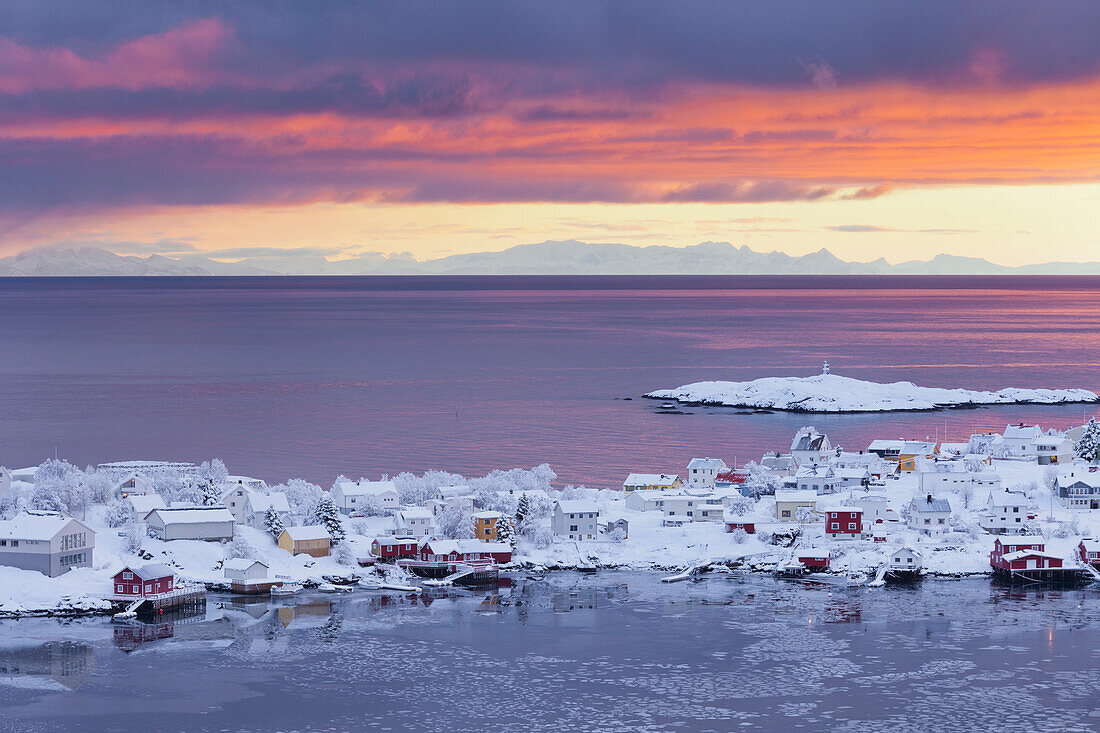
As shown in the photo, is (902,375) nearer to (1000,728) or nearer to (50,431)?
(50,431)

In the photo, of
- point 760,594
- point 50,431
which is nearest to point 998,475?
point 760,594

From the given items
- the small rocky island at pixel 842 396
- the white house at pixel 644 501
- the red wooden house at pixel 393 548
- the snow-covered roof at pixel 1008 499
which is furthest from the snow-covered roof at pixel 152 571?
the small rocky island at pixel 842 396

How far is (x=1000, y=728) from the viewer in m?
37.1

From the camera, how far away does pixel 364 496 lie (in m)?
65.2

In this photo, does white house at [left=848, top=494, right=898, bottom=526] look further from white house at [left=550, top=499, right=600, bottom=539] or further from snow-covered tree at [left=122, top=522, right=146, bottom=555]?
snow-covered tree at [left=122, top=522, right=146, bottom=555]

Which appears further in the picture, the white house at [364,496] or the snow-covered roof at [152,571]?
the white house at [364,496]

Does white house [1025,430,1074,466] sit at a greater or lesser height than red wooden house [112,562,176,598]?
greater

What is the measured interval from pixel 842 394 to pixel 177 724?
9551 cm

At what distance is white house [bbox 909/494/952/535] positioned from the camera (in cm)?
6244

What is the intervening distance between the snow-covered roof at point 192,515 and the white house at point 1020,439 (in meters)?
50.0

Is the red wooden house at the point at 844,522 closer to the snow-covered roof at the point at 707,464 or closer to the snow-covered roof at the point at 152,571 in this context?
the snow-covered roof at the point at 707,464

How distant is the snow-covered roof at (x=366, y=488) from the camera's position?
65688 mm

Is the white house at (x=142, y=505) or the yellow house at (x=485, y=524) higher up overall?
the white house at (x=142, y=505)

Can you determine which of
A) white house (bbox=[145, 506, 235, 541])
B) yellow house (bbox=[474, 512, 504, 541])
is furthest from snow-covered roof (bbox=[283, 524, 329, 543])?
yellow house (bbox=[474, 512, 504, 541])
